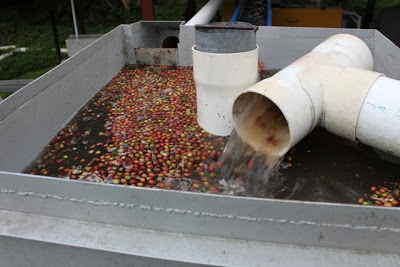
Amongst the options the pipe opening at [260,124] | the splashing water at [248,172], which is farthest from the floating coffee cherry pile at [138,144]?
the pipe opening at [260,124]

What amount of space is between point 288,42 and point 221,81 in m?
2.09

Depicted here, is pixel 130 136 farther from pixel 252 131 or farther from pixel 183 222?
pixel 183 222

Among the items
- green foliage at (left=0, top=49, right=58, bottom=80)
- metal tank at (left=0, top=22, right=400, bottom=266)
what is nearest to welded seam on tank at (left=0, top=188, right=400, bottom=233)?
metal tank at (left=0, top=22, right=400, bottom=266)

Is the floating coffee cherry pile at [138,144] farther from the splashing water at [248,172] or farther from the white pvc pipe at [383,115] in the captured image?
the white pvc pipe at [383,115]

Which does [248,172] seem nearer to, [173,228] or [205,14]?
[173,228]

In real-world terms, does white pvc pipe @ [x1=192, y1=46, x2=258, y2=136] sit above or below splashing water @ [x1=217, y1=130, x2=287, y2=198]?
above

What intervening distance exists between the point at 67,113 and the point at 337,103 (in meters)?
2.77

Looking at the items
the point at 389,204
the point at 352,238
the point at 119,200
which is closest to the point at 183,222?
the point at 119,200

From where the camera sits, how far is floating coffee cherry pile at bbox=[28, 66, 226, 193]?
117 inches

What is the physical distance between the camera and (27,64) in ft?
33.8

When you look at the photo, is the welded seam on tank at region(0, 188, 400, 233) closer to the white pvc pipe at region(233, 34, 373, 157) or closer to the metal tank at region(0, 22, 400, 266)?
the metal tank at region(0, 22, 400, 266)

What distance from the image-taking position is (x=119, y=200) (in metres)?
2.05

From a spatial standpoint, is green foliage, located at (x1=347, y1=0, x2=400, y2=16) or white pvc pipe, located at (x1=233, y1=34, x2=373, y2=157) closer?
white pvc pipe, located at (x1=233, y1=34, x2=373, y2=157)

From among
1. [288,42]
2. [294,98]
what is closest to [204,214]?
[294,98]
